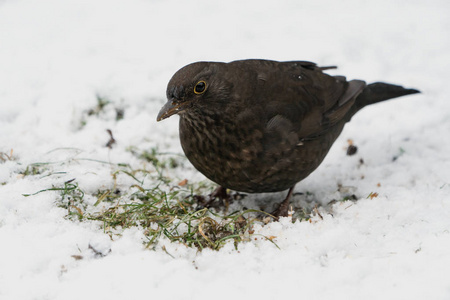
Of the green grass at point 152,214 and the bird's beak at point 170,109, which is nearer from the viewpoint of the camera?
the green grass at point 152,214

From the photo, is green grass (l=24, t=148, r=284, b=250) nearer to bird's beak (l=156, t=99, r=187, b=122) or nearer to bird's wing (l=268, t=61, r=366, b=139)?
bird's beak (l=156, t=99, r=187, b=122)

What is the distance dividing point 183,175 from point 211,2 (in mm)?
3474

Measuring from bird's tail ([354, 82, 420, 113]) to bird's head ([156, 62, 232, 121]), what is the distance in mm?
1853

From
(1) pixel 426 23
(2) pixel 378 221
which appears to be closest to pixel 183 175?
(2) pixel 378 221

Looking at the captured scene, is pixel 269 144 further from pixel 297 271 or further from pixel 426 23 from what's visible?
pixel 426 23

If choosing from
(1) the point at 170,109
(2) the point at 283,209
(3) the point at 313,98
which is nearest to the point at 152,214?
(1) the point at 170,109

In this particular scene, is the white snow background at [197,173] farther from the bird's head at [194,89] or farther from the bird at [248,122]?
the bird's head at [194,89]

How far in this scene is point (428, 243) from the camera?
10.5 ft

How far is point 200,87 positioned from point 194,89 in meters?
0.06

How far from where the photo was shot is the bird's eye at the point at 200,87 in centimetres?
368

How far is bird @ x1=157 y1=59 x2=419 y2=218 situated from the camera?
12.3ft

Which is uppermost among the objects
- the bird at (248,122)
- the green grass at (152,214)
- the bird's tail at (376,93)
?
the bird's tail at (376,93)

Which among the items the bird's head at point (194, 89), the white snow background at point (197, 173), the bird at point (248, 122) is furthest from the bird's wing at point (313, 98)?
the white snow background at point (197, 173)

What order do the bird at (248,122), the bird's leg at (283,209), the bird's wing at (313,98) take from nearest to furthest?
the bird at (248,122) → the bird's wing at (313,98) → the bird's leg at (283,209)
